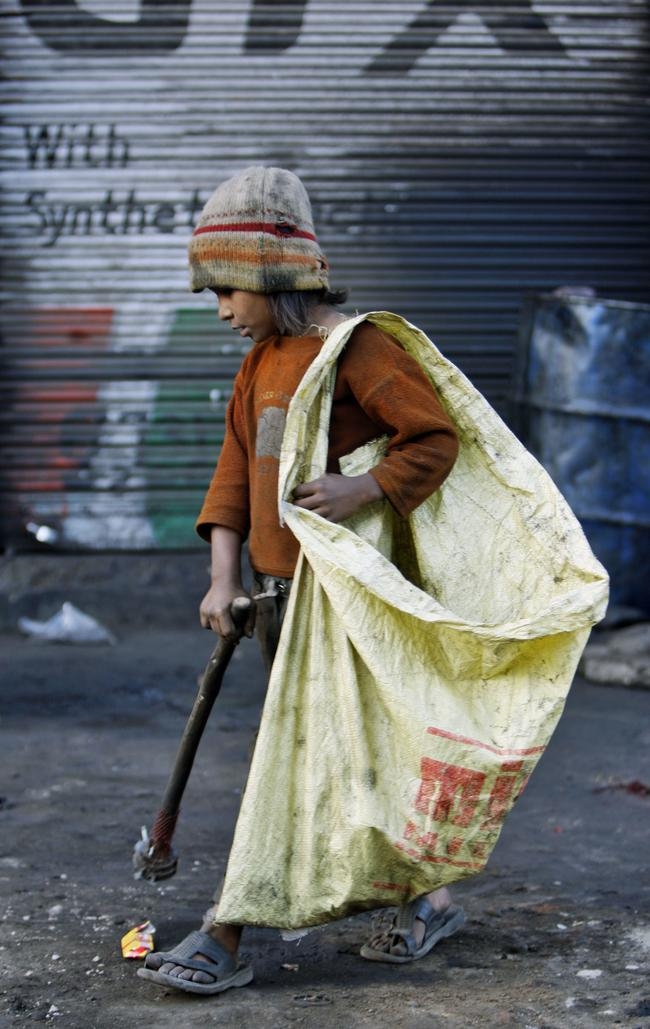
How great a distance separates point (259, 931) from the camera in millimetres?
3188

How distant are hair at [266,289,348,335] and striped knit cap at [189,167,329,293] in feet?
0.11

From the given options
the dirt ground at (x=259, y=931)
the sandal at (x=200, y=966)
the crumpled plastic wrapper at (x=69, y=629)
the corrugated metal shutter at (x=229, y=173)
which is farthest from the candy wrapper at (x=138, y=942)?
the corrugated metal shutter at (x=229, y=173)

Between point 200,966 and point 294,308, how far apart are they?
1354 millimetres

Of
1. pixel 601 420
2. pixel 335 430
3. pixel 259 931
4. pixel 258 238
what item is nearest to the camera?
pixel 258 238

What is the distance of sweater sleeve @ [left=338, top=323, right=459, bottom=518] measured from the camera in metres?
2.73

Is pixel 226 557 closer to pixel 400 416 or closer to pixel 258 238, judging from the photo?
pixel 400 416

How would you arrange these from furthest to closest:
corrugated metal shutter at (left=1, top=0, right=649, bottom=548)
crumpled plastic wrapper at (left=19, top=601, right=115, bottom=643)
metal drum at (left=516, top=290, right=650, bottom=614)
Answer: corrugated metal shutter at (left=1, top=0, right=649, bottom=548)
crumpled plastic wrapper at (left=19, top=601, right=115, bottom=643)
metal drum at (left=516, top=290, right=650, bottom=614)

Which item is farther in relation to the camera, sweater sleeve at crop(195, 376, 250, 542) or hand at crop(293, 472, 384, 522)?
sweater sleeve at crop(195, 376, 250, 542)

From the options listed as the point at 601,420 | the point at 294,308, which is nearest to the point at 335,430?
the point at 294,308

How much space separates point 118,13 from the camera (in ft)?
22.0

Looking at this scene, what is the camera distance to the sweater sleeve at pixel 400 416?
273 cm

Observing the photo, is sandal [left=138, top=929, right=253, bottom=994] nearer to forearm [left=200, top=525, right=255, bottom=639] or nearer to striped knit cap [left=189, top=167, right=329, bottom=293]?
forearm [left=200, top=525, right=255, bottom=639]

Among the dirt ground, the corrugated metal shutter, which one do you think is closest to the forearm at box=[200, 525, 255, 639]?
the dirt ground

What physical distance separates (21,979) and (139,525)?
14.1ft
